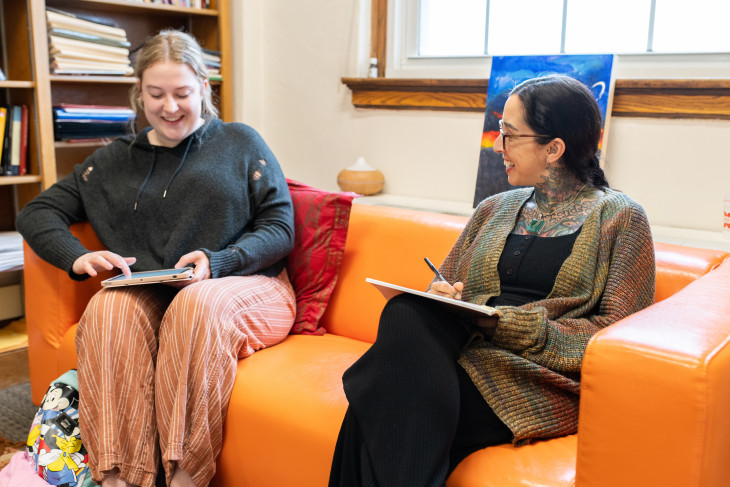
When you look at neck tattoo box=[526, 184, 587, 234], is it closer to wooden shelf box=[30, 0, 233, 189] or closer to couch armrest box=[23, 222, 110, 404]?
couch armrest box=[23, 222, 110, 404]

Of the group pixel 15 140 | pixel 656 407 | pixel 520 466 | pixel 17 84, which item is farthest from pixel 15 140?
pixel 656 407

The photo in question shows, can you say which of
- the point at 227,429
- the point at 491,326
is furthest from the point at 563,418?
the point at 227,429

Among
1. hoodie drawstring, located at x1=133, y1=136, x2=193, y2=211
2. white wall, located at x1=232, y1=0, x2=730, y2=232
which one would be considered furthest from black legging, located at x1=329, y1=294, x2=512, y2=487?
white wall, located at x1=232, y1=0, x2=730, y2=232

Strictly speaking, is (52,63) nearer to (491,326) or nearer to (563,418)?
(491,326)

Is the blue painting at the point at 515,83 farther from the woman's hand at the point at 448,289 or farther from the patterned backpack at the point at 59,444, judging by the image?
the patterned backpack at the point at 59,444

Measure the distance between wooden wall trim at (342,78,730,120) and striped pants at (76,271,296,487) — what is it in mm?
1230

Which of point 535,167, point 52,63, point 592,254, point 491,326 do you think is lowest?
point 491,326

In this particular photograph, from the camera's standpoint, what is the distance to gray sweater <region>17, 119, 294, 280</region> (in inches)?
72.4

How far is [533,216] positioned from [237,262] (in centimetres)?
74

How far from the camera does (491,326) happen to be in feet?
4.41

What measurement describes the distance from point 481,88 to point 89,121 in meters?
1.52

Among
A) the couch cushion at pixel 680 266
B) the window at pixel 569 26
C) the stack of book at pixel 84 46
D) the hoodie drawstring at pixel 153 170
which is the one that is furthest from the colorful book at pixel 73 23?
the couch cushion at pixel 680 266

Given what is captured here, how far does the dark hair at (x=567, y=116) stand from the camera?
147cm

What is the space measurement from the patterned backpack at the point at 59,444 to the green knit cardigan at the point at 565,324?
0.92 metres
